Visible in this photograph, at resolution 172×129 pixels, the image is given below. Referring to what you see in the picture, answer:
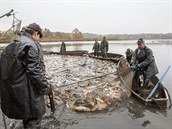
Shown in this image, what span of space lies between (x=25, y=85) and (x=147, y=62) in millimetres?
4981

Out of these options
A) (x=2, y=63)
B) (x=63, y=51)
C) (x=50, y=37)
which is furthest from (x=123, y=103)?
(x=50, y=37)

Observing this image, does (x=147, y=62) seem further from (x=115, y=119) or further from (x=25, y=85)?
(x=25, y=85)

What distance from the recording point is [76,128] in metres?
4.75

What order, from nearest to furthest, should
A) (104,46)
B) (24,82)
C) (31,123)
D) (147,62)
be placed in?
1. (24,82)
2. (31,123)
3. (147,62)
4. (104,46)

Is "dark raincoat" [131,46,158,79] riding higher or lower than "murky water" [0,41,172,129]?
higher

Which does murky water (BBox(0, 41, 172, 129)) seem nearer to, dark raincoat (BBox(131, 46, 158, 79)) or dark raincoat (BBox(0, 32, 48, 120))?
dark raincoat (BBox(131, 46, 158, 79))

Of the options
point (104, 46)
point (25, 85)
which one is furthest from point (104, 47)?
point (25, 85)

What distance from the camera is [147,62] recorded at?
6355 mm

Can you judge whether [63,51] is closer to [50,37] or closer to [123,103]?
[123,103]

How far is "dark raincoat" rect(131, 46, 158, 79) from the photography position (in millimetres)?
6371

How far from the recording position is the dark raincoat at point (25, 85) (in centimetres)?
265

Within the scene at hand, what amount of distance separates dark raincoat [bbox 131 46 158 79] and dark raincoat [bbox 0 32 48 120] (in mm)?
4692

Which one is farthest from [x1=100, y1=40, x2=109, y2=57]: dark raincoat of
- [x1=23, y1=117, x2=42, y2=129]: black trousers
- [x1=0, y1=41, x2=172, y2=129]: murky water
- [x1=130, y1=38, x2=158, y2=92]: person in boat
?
[x1=23, y1=117, x2=42, y2=129]: black trousers

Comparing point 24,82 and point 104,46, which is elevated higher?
point 104,46
